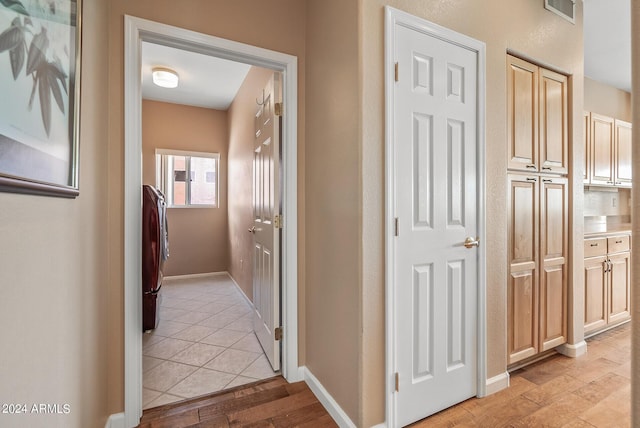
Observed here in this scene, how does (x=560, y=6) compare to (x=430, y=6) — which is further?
(x=560, y=6)

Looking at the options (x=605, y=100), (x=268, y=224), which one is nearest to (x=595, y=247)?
(x=605, y=100)

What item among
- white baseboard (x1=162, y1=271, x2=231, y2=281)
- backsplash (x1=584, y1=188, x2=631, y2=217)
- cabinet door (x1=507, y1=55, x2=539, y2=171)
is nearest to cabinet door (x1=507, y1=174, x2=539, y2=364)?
cabinet door (x1=507, y1=55, x2=539, y2=171)

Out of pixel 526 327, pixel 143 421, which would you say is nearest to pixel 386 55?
pixel 526 327

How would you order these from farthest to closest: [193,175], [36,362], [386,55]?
[193,175] → [386,55] → [36,362]

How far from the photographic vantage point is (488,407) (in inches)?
66.5

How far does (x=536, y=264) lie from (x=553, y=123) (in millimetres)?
1082

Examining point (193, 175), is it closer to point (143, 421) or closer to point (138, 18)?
point (138, 18)

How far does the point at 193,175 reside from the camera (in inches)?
193

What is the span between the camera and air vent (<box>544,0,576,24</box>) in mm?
2088

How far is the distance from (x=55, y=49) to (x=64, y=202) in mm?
441

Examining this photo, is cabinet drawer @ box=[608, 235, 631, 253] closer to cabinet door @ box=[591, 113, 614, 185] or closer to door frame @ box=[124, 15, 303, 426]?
cabinet door @ box=[591, 113, 614, 185]

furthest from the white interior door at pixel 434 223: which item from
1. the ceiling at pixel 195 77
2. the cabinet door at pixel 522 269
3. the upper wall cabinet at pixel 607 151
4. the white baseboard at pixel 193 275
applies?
the white baseboard at pixel 193 275

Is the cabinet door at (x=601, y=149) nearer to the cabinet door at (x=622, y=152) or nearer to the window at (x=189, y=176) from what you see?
the cabinet door at (x=622, y=152)

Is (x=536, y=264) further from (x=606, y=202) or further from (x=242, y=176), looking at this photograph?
(x=242, y=176)
